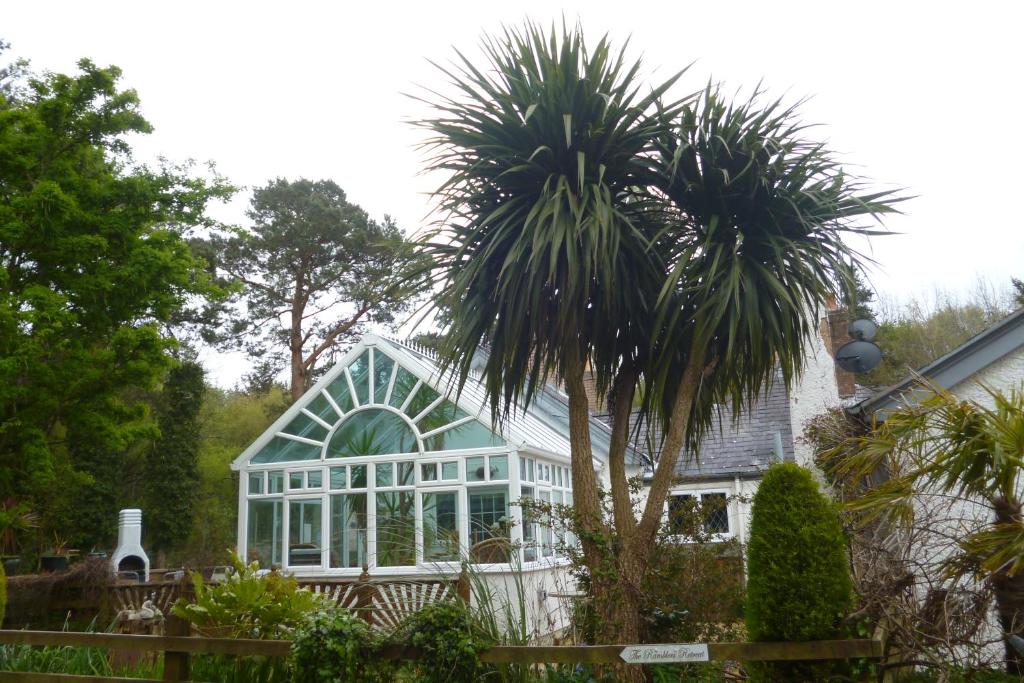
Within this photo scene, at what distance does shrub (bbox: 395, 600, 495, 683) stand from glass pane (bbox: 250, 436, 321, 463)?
27.2 feet

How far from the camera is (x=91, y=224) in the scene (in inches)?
446

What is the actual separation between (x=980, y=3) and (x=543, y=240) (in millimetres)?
4337

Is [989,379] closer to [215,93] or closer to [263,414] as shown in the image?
[215,93]

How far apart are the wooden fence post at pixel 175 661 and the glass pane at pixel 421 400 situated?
Result: 691 cm

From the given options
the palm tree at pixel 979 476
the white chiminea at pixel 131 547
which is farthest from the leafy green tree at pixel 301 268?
the palm tree at pixel 979 476

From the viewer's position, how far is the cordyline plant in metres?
5.21

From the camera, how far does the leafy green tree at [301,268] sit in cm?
2178

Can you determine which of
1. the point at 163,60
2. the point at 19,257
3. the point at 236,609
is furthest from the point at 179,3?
the point at 236,609

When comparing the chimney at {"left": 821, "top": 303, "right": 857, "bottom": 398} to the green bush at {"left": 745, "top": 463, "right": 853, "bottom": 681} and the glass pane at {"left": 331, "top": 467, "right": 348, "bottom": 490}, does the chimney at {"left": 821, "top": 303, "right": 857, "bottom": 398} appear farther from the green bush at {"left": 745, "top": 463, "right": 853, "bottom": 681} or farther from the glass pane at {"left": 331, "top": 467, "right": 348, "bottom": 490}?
the green bush at {"left": 745, "top": 463, "right": 853, "bottom": 681}

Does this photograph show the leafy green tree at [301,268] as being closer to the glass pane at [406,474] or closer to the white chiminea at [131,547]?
the white chiminea at [131,547]

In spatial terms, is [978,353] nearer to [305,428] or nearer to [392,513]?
[392,513]

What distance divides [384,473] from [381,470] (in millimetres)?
70

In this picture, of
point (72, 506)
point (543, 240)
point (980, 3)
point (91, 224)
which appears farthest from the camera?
point (72, 506)

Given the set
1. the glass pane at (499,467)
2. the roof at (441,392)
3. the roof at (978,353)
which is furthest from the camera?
the roof at (441,392)
